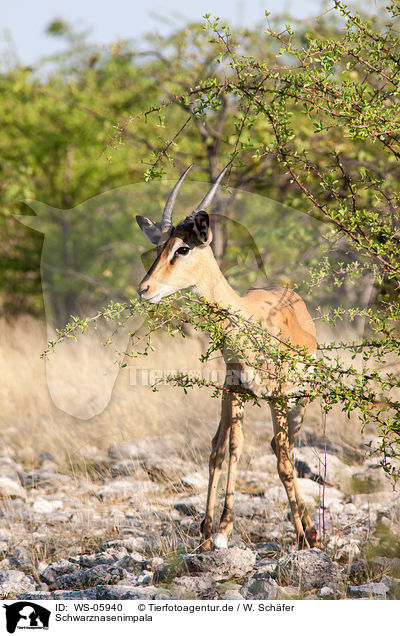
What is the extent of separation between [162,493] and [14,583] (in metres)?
2.18

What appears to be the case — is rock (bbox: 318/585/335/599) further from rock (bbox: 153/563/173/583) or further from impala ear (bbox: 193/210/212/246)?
impala ear (bbox: 193/210/212/246)

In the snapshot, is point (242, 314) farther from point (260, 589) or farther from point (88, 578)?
point (88, 578)

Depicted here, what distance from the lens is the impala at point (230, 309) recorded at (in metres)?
4.26

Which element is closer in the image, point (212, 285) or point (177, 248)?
point (177, 248)

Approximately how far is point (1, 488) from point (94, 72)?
30.6ft

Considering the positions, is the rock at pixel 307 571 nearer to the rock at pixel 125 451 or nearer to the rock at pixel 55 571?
the rock at pixel 55 571

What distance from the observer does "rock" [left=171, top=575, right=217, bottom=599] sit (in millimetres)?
4250

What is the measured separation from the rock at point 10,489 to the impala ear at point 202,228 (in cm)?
357

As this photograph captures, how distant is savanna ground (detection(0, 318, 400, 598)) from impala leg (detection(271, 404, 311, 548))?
18 cm

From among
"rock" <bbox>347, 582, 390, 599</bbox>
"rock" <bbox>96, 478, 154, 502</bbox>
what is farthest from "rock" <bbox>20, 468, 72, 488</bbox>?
"rock" <bbox>347, 582, 390, 599</bbox>

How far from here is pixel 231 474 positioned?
476 cm

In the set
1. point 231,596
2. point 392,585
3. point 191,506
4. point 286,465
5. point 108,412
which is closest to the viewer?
point 231,596

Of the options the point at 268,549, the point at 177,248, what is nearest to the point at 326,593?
the point at 268,549

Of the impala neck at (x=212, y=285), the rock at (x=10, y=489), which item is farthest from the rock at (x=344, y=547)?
the rock at (x=10, y=489)
